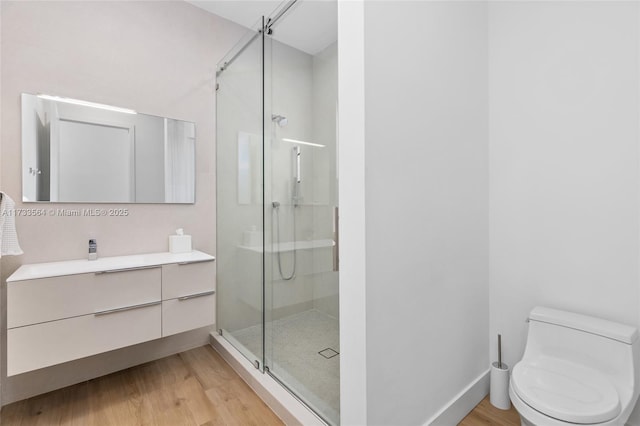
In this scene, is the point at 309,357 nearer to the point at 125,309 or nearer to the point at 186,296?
the point at 186,296

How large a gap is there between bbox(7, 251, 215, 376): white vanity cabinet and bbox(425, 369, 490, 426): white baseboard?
1468mm

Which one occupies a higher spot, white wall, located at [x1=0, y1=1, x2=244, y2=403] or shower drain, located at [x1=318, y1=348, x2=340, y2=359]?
white wall, located at [x1=0, y1=1, x2=244, y2=403]

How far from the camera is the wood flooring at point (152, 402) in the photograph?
5.37 ft

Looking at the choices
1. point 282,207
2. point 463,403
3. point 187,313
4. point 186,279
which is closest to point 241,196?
point 282,207

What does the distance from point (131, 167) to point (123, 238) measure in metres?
0.49

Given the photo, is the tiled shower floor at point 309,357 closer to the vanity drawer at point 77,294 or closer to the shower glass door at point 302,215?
the shower glass door at point 302,215

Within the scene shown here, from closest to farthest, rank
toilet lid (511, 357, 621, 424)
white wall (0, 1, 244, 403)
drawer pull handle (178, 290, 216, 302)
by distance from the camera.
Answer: toilet lid (511, 357, 621, 424)
white wall (0, 1, 244, 403)
drawer pull handle (178, 290, 216, 302)

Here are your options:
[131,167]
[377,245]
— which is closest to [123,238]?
[131,167]

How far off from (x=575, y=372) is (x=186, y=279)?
6.99 feet

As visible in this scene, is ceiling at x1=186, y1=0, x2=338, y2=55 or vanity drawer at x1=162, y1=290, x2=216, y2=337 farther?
vanity drawer at x1=162, y1=290, x2=216, y2=337

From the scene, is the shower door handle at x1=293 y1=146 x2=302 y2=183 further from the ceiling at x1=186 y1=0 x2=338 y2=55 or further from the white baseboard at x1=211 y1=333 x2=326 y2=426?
the white baseboard at x1=211 y1=333 x2=326 y2=426

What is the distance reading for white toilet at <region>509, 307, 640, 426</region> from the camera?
1.17m

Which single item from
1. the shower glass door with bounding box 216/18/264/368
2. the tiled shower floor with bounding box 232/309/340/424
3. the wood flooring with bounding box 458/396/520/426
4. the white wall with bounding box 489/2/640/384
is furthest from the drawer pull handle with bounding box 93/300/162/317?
the white wall with bounding box 489/2/640/384

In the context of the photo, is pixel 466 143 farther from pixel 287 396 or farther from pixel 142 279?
pixel 142 279
